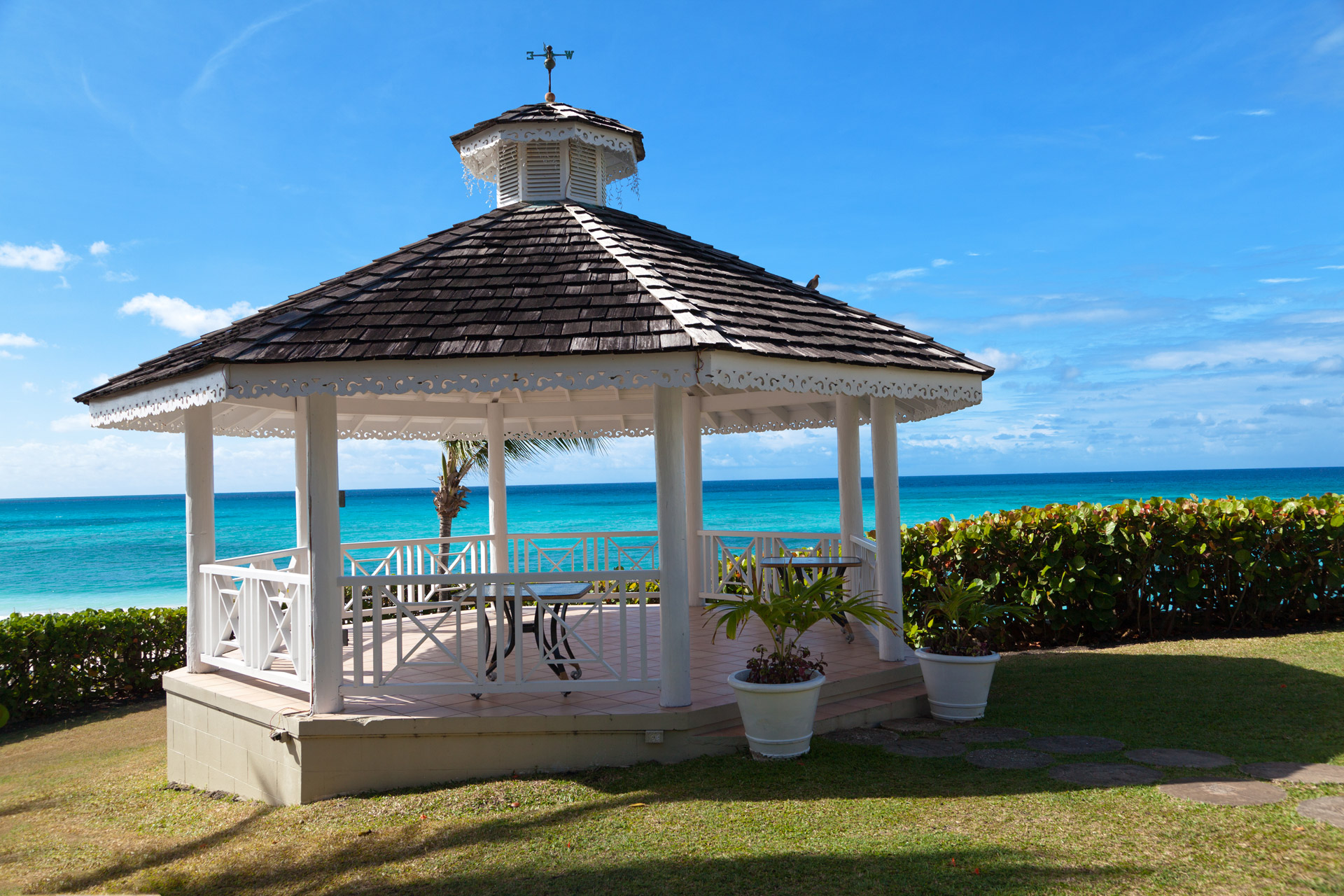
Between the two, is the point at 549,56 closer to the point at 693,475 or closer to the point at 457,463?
the point at 693,475

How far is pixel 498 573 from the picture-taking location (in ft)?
21.1

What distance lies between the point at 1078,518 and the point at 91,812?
10254 millimetres

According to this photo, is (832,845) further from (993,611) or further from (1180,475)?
(1180,475)

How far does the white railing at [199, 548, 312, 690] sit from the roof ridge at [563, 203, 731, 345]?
10.9ft

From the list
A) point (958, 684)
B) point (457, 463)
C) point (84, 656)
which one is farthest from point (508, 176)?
point (457, 463)

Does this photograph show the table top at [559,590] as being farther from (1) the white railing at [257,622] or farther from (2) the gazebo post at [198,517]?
(2) the gazebo post at [198,517]

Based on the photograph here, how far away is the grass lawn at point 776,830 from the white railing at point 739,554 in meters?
3.39

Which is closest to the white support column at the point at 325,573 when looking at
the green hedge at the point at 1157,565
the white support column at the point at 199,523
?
the white support column at the point at 199,523

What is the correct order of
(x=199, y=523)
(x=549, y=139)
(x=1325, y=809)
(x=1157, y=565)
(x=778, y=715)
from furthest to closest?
(x=1157, y=565) < (x=549, y=139) < (x=199, y=523) < (x=778, y=715) < (x=1325, y=809)

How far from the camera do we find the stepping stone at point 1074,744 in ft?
19.3

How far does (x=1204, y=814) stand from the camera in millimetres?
4602

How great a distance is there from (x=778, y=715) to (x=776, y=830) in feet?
3.59

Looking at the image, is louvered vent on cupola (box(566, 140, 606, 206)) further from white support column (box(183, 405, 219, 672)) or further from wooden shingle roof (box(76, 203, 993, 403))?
white support column (box(183, 405, 219, 672))

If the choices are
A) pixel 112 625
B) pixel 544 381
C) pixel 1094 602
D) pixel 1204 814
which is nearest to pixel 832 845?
pixel 1204 814
